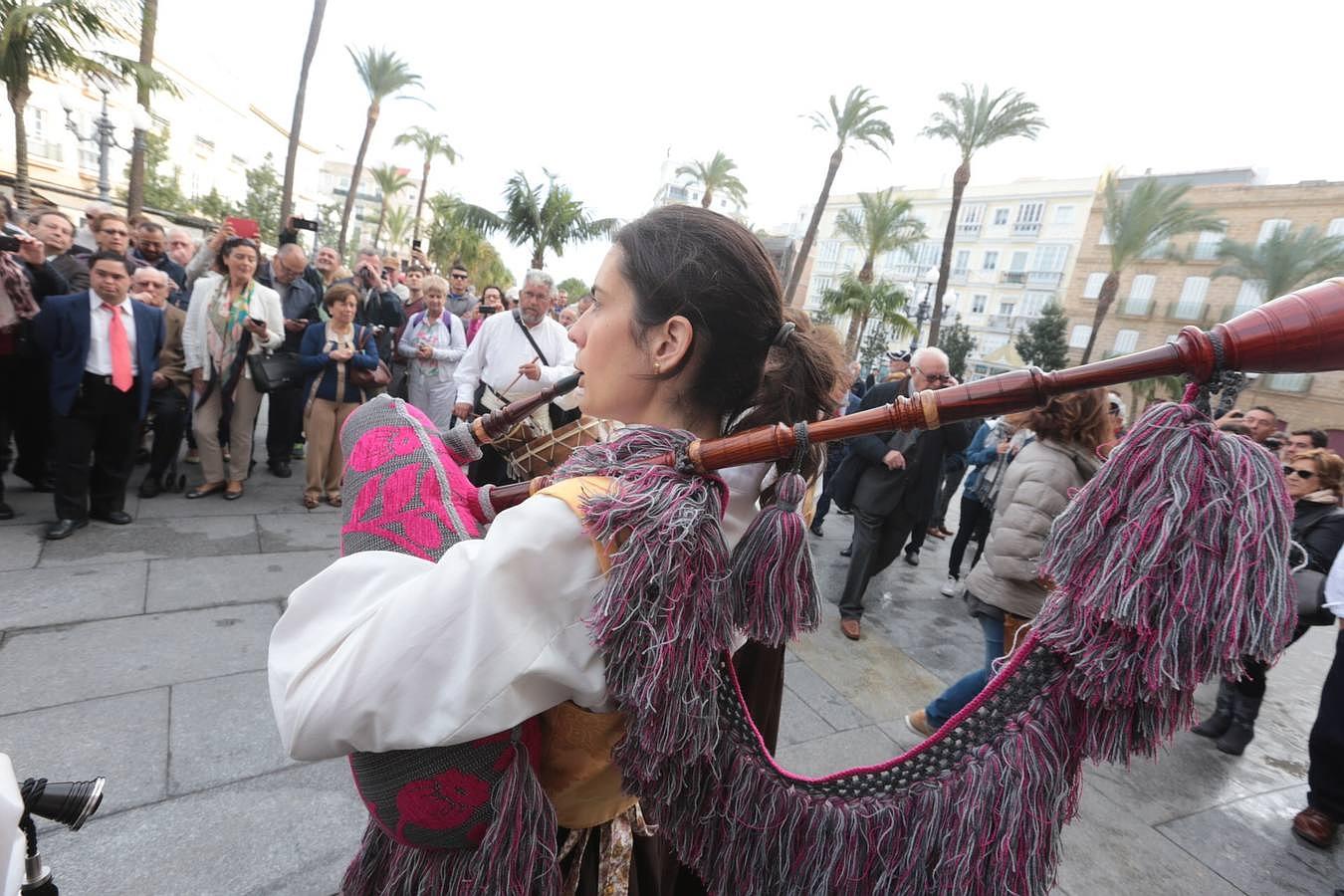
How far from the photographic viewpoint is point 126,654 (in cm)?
298

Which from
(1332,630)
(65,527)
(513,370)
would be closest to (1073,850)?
(513,370)

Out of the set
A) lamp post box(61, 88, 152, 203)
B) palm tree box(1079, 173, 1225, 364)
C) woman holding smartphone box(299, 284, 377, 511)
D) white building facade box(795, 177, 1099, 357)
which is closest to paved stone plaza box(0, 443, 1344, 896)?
woman holding smartphone box(299, 284, 377, 511)

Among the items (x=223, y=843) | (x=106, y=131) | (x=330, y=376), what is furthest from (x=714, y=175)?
(x=223, y=843)

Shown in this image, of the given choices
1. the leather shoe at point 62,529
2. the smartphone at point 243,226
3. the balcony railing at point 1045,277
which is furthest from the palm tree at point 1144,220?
the leather shoe at point 62,529

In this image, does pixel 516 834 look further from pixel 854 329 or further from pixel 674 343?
pixel 854 329

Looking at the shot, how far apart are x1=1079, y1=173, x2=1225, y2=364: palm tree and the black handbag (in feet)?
86.2

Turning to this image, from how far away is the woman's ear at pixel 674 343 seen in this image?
1.00 metres

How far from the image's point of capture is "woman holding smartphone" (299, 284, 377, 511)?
5430mm

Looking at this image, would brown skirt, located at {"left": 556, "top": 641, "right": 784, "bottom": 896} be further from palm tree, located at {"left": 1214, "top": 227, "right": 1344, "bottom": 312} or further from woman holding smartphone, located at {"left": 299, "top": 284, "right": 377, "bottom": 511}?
palm tree, located at {"left": 1214, "top": 227, "right": 1344, "bottom": 312}

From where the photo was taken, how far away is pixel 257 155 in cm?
4869

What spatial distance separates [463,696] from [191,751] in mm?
2482

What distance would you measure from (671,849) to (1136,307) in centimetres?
4445

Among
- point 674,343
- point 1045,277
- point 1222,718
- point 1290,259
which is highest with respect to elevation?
point 1045,277

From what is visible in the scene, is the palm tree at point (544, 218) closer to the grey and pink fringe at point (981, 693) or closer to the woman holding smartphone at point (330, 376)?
the woman holding smartphone at point (330, 376)
